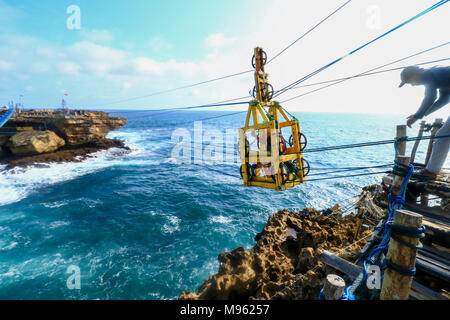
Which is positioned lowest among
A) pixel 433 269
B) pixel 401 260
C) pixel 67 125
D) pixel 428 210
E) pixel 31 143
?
pixel 433 269

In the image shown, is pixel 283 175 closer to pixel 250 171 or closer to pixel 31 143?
pixel 250 171

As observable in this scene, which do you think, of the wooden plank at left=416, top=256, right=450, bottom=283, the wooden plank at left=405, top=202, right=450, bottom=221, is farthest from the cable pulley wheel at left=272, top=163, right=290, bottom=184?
the wooden plank at left=416, top=256, right=450, bottom=283

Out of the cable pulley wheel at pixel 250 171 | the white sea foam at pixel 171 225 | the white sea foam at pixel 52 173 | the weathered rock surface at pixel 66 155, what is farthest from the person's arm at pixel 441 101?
the weathered rock surface at pixel 66 155

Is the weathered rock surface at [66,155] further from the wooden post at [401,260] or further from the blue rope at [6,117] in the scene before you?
the wooden post at [401,260]

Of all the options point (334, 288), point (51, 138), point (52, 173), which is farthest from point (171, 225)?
point (51, 138)

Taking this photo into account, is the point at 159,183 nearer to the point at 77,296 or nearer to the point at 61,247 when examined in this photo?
the point at 61,247
